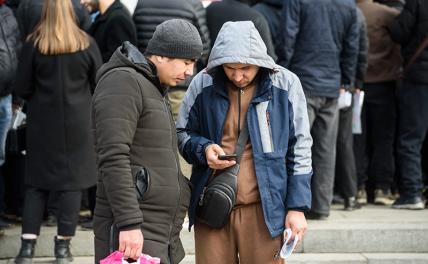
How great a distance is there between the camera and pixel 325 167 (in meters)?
7.91

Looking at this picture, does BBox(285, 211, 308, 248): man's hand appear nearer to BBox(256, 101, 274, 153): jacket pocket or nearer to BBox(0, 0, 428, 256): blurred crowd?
BBox(256, 101, 274, 153): jacket pocket

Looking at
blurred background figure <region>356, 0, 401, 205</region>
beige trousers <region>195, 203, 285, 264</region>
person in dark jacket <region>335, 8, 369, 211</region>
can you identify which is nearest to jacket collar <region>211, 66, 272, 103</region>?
beige trousers <region>195, 203, 285, 264</region>

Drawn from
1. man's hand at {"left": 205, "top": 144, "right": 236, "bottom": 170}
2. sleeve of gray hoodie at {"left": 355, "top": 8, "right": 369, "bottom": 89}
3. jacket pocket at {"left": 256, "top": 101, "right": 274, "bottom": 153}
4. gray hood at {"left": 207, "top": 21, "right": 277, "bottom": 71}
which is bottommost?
sleeve of gray hoodie at {"left": 355, "top": 8, "right": 369, "bottom": 89}

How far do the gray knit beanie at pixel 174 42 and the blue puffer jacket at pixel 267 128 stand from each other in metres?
0.26

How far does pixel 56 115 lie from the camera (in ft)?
22.9

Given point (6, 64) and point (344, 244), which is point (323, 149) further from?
point (6, 64)

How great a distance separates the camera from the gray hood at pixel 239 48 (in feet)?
15.1

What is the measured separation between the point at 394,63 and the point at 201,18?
2.09 m

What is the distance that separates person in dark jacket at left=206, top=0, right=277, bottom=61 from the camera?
24.9 feet

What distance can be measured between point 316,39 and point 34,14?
7.31 feet

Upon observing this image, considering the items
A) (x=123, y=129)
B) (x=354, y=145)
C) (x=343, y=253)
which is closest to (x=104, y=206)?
(x=123, y=129)

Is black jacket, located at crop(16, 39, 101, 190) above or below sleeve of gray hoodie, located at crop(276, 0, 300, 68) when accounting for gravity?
below

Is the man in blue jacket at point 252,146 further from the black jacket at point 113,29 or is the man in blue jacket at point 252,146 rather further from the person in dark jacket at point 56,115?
the black jacket at point 113,29

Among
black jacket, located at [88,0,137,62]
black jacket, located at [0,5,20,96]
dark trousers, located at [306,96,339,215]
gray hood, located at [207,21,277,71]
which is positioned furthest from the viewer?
dark trousers, located at [306,96,339,215]
